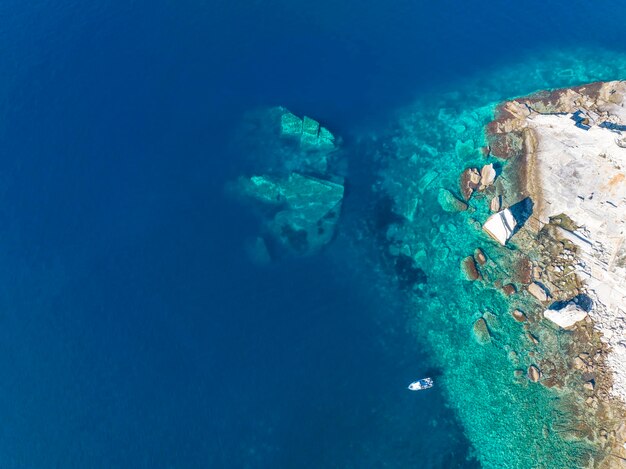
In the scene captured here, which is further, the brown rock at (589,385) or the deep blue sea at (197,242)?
the brown rock at (589,385)

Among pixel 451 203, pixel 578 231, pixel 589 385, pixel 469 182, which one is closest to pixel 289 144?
pixel 451 203

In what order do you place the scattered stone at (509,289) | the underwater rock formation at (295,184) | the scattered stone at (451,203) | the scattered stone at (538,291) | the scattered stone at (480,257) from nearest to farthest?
the scattered stone at (538,291), the scattered stone at (509,289), the scattered stone at (480,257), the underwater rock formation at (295,184), the scattered stone at (451,203)

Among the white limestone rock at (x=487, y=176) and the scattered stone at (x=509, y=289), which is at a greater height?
the white limestone rock at (x=487, y=176)

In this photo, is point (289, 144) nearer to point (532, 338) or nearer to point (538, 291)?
point (538, 291)

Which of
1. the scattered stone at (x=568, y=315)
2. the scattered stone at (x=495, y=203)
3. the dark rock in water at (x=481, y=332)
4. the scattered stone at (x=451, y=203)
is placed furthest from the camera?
the scattered stone at (x=451, y=203)

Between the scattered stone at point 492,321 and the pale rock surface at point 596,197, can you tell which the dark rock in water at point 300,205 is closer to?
the scattered stone at point 492,321

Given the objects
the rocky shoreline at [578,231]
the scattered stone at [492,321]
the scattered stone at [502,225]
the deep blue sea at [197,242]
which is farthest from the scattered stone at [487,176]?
the scattered stone at [492,321]

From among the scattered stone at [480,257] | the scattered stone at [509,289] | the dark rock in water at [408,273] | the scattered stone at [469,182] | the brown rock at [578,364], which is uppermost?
the scattered stone at [469,182]

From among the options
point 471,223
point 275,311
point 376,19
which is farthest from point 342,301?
point 376,19
